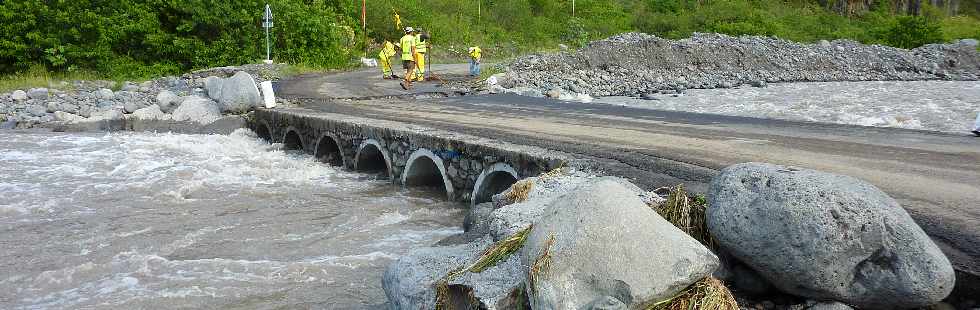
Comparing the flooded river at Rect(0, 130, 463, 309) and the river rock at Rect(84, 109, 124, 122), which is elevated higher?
the river rock at Rect(84, 109, 124, 122)

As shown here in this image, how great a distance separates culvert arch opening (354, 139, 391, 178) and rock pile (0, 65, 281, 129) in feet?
18.0

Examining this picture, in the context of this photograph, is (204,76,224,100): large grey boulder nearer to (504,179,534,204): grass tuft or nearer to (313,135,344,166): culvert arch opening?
(313,135,344,166): culvert arch opening

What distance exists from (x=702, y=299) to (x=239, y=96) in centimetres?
1488

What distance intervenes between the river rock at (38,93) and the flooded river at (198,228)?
6.46 metres

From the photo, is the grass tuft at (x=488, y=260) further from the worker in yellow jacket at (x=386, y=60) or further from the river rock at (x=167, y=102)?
the worker in yellow jacket at (x=386, y=60)

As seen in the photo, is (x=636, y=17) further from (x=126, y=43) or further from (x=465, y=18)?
(x=126, y=43)

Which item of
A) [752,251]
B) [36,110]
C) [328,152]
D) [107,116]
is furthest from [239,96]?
[752,251]

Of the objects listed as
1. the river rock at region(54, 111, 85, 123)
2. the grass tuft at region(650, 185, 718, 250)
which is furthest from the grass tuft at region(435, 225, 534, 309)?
the river rock at region(54, 111, 85, 123)

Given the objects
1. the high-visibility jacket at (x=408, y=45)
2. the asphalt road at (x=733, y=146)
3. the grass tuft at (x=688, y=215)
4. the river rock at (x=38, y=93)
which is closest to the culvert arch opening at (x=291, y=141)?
the asphalt road at (x=733, y=146)

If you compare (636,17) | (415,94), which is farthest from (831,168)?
(636,17)

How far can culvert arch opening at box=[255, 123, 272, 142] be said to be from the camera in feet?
52.3

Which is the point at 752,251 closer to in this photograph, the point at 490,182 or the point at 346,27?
the point at 490,182

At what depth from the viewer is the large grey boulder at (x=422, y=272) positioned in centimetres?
453

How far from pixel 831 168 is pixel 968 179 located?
1079mm
